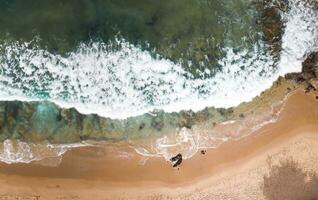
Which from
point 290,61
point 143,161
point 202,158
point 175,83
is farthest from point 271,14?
point 143,161

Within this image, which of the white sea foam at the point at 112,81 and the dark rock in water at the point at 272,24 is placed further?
the dark rock in water at the point at 272,24

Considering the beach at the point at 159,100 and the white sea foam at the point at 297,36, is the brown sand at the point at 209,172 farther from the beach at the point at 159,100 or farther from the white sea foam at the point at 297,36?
the white sea foam at the point at 297,36

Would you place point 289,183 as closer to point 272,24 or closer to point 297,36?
point 297,36

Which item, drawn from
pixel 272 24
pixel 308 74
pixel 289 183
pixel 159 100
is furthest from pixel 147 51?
pixel 289 183

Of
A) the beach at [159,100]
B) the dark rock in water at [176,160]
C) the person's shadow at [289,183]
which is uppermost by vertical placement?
the beach at [159,100]

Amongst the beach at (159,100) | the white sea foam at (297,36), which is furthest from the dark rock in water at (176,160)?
the white sea foam at (297,36)

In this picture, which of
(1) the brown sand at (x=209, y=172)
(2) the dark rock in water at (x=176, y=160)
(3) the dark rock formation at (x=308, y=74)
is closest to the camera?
(1) the brown sand at (x=209, y=172)
